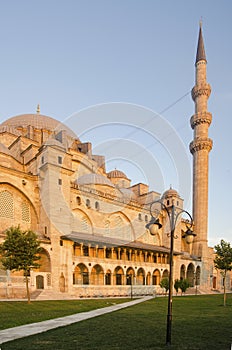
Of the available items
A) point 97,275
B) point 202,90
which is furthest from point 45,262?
point 202,90

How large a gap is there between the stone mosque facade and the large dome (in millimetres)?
147

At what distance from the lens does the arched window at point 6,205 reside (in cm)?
2996

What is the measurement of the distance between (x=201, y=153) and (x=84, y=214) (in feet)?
77.1

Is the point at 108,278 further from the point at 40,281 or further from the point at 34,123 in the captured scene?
the point at 34,123

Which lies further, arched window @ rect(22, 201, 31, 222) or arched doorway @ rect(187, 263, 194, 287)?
arched doorway @ rect(187, 263, 194, 287)

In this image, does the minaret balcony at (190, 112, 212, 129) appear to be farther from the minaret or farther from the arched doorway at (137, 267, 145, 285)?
the arched doorway at (137, 267, 145, 285)

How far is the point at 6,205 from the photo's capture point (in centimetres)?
3039

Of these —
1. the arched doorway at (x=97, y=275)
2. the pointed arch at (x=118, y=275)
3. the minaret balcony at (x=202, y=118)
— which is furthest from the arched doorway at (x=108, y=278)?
the minaret balcony at (x=202, y=118)

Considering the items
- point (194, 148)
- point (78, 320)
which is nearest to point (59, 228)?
point (78, 320)

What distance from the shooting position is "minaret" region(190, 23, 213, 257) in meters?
→ 50.1

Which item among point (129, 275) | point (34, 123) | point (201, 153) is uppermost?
point (34, 123)

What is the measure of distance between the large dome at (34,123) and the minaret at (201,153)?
2044cm

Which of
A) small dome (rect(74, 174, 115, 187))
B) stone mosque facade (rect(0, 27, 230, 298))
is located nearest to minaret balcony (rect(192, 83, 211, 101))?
stone mosque facade (rect(0, 27, 230, 298))

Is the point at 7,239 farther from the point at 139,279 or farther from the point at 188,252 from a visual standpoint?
the point at 188,252
